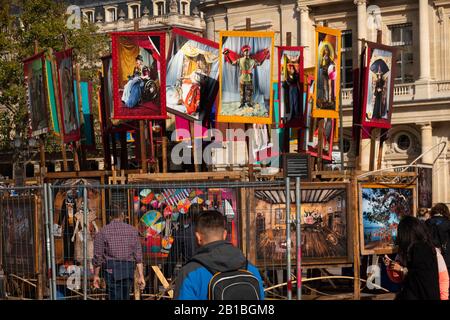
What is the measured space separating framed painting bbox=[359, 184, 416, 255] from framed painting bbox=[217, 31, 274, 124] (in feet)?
14.5

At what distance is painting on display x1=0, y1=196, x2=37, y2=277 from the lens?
13.0 metres

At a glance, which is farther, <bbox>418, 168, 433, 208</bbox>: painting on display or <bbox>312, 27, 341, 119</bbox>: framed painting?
<bbox>312, 27, 341, 119</bbox>: framed painting

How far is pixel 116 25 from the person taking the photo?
8181 centimetres

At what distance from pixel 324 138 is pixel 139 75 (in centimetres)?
653

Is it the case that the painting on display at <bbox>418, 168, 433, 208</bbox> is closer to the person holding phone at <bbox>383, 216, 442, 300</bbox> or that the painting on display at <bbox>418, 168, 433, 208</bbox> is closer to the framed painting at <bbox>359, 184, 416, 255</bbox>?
the framed painting at <bbox>359, 184, 416, 255</bbox>

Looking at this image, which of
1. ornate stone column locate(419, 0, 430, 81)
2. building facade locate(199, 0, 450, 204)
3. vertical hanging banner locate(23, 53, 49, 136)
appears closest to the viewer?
vertical hanging banner locate(23, 53, 49, 136)

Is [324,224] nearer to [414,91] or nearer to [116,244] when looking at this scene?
[116,244]

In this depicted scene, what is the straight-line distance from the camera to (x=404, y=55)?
44.7m

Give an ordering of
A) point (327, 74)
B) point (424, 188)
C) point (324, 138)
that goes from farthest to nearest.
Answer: point (324, 138), point (327, 74), point (424, 188)

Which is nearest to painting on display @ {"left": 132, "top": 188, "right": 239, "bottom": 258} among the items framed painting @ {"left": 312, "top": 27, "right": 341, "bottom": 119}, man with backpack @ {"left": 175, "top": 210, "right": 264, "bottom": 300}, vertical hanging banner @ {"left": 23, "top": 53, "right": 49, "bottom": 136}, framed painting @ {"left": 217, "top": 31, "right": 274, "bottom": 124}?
framed painting @ {"left": 217, "top": 31, "right": 274, "bottom": 124}

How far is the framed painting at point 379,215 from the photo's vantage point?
14781mm

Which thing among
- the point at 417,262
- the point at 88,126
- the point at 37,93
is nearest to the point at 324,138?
the point at 88,126

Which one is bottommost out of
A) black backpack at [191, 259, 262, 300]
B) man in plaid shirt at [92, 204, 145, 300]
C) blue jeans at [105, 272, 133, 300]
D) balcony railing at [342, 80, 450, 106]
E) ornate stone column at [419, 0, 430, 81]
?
blue jeans at [105, 272, 133, 300]
